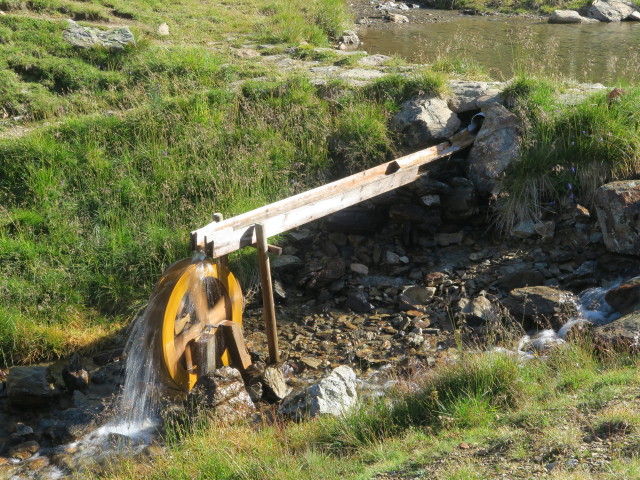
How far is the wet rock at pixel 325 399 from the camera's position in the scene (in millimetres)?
5844

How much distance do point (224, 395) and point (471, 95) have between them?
6075 millimetres

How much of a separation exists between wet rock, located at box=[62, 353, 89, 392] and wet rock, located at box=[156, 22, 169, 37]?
8.45 metres

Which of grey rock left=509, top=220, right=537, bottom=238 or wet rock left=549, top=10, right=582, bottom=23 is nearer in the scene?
grey rock left=509, top=220, right=537, bottom=238

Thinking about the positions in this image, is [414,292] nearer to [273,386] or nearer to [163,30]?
[273,386]

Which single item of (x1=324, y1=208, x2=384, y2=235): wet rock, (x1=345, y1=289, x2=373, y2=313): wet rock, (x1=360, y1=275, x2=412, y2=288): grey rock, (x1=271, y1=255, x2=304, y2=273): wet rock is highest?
(x1=324, y1=208, x2=384, y2=235): wet rock

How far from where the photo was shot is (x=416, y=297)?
26.8 feet

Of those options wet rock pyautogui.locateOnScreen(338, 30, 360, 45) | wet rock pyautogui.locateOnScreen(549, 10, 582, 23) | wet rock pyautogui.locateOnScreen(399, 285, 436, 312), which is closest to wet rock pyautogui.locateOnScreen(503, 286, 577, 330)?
wet rock pyautogui.locateOnScreen(399, 285, 436, 312)

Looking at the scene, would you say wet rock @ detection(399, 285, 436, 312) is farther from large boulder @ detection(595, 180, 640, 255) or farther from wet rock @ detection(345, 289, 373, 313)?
large boulder @ detection(595, 180, 640, 255)

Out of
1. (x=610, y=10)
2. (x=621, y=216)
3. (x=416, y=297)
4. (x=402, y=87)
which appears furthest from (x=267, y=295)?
(x=610, y=10)

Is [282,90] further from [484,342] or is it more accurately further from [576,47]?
[576,47]

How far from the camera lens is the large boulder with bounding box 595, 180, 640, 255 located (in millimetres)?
7984

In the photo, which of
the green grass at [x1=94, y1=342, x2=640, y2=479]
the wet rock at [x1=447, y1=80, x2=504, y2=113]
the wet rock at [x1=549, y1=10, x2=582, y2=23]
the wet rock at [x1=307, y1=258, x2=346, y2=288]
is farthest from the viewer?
the wet rock at [x1=549, y1=10, x2=582, y2=23]

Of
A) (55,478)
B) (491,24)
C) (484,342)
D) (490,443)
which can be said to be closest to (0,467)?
(55,478)

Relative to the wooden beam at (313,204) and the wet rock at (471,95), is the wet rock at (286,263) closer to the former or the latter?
the wooden beam at (313,204)
